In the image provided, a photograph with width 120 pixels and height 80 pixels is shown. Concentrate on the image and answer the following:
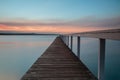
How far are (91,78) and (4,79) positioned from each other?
13.4 m

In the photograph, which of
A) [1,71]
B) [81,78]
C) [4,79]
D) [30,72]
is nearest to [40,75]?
[30,72]

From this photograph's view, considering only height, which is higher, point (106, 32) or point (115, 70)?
point (106, 32)

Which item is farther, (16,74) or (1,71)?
(1,71)

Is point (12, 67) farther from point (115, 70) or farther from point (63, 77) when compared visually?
point (63, 77)

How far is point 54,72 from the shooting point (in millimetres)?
4008

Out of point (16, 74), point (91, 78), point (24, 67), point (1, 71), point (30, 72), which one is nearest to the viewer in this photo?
point (91, 78)

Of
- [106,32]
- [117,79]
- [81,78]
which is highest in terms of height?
[106,32]

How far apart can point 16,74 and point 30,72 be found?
14.4 metres

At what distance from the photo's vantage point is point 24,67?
2059 centimetres

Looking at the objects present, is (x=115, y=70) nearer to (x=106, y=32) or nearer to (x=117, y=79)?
(x=117, y=79)

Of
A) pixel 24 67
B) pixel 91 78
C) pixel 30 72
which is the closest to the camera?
pixel 91 78

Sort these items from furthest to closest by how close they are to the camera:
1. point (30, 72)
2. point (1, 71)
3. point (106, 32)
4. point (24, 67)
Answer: point (24, 67)
point (1, 71)
point (30, 72)
point (106, 32)

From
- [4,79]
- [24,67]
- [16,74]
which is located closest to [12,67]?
[24,67]

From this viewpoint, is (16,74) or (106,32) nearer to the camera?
(106,32)
